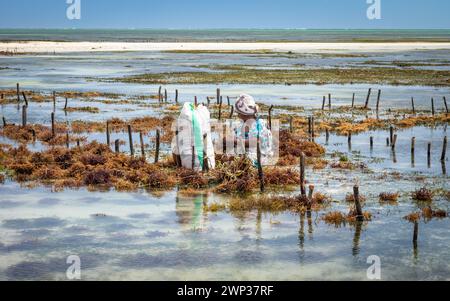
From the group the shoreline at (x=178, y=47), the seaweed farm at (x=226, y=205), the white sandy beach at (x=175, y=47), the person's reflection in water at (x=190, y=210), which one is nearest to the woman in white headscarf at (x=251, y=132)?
the seaweed farm at (x=226, y=205)

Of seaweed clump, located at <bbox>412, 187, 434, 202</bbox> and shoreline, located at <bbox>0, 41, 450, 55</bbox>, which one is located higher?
shoreline, located at <bbox>0, 41, 450, 55</bbox>

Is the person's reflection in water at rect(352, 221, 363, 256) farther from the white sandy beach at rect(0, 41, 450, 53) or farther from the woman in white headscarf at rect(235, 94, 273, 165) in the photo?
A: the white sandy beach at rect(0, 41, 450, 53)

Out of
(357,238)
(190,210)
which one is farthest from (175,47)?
(357,238)

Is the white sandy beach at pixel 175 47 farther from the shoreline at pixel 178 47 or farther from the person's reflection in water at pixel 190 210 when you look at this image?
the person's reflection in water at pixel 190 210

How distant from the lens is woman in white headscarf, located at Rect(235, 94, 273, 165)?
20281 millimetres

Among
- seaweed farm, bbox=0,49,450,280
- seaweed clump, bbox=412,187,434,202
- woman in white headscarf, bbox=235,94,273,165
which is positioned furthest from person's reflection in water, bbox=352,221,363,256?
woman in white headscarf, bbox=235,94,273,165

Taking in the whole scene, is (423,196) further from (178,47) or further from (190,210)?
(178,47)

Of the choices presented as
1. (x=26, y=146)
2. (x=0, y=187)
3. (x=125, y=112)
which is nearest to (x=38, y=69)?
(x=125, y=112)

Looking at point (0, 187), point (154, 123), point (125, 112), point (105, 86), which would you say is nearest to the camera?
point (0, 187)

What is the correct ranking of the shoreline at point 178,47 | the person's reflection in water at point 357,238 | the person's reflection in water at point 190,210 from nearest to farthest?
the person's reflection in water at point 357,238 → the person's reflection in water at point 190,210 → the shoreline at point 178,47

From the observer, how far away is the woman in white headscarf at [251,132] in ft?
66.5
